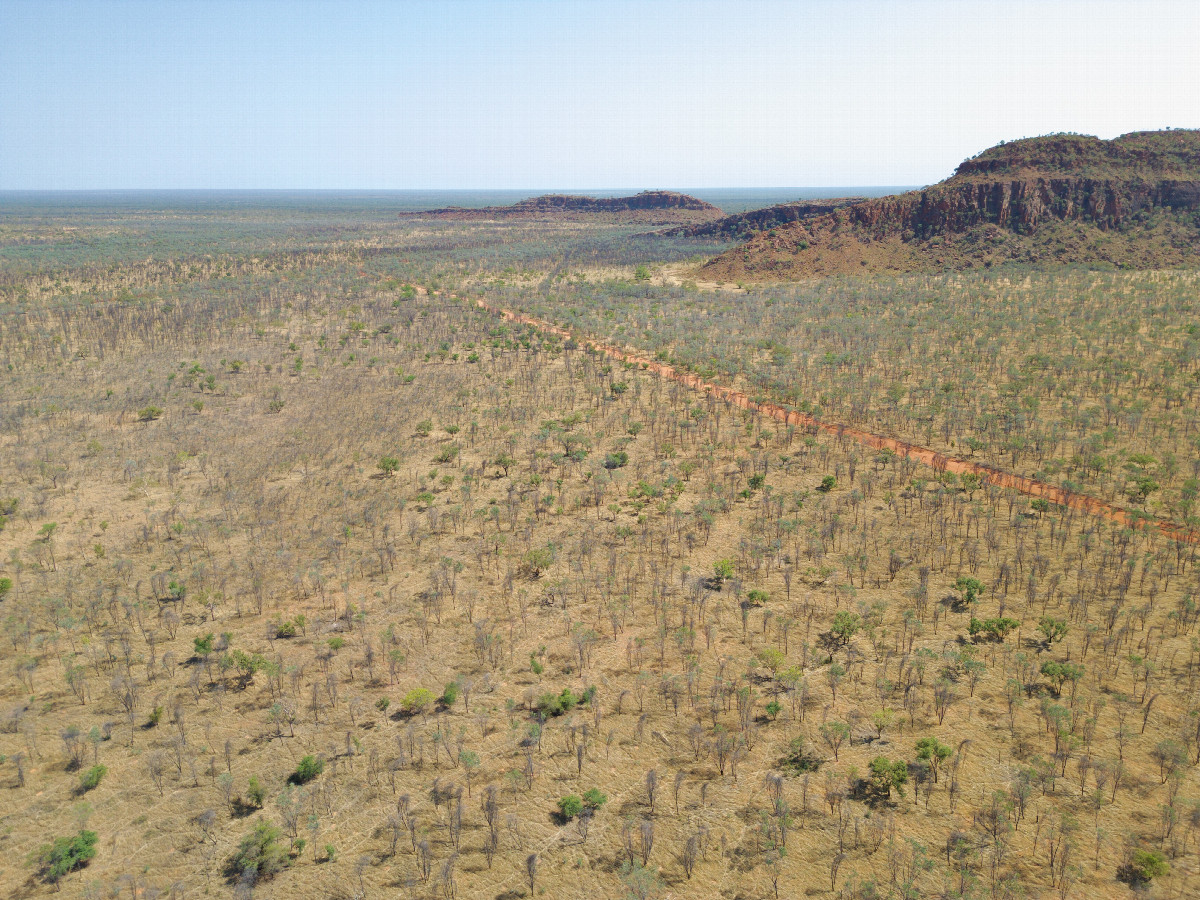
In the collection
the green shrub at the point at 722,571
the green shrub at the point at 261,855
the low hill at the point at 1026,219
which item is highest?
the low hill at the point at 1026,219

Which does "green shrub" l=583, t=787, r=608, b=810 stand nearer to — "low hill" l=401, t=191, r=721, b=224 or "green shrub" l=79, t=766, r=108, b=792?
"green shrub" l=79, t=766, r=108, b=792

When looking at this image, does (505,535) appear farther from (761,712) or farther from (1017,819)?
(1017,819)

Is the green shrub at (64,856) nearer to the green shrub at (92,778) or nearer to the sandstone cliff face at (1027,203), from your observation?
the green shrub at (92,778)

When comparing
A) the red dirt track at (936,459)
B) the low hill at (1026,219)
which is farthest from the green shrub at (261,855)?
the low hill at (1026,219)

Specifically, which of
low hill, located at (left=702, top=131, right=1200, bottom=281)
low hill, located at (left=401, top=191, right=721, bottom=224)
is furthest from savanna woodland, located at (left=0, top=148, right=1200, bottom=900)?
low hill, located at (left=401, top=191, right=721, bottom=224)

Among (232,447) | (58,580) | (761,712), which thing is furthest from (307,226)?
(761,712)

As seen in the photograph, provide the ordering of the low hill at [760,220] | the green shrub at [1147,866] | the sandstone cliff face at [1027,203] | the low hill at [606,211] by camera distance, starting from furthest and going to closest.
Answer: the low hill at [606,211] → the low hill at [760,220] → the sandstone cliff face at [1027,203] → the green shrub at [1147,866]
